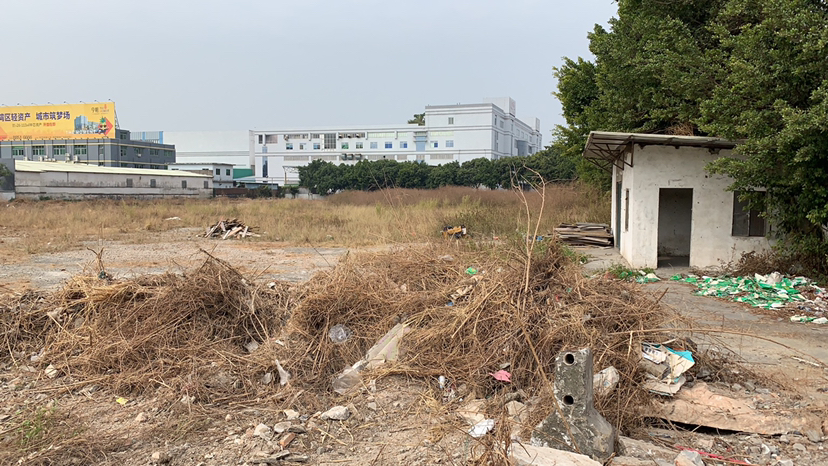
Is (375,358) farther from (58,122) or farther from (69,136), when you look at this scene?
(58,122)

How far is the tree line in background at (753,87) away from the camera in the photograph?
8031 mm

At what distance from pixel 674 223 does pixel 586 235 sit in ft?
8.90

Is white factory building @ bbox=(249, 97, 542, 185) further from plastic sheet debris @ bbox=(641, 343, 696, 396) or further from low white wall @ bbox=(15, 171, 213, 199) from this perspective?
plastic sheet debris @ bbox=(641, 343, 696, 396)

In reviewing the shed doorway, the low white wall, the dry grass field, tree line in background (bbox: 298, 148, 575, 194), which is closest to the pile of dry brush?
the dry grass field

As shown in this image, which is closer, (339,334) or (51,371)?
(51,371)

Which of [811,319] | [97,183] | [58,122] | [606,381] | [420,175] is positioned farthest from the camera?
[58,122]

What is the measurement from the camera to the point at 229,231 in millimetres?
19938

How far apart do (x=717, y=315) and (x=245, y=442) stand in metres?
6.53

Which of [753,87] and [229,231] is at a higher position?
[753,87]

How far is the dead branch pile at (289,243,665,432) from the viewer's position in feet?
15.3

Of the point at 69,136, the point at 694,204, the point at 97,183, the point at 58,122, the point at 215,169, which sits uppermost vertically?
the point at 58,122

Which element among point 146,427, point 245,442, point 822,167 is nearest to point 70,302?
point 146,427

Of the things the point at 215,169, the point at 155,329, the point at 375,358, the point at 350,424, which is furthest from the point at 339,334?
the point at 215,169

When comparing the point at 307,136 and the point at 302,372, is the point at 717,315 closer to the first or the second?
the point at 302,372
